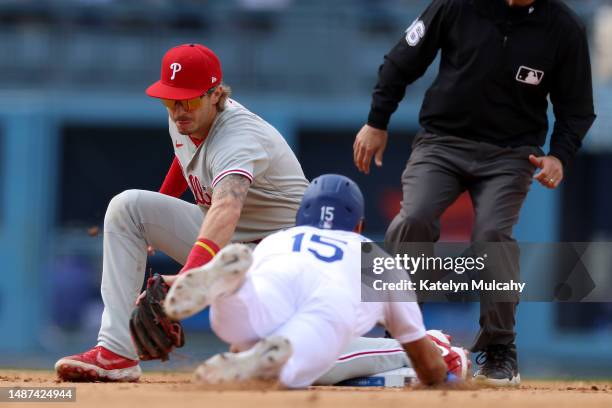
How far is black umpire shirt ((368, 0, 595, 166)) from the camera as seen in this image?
5.51 metres

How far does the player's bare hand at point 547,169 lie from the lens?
5.50 m

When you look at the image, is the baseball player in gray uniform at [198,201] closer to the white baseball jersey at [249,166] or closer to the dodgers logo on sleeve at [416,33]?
the white baseball jersey at [249,166]

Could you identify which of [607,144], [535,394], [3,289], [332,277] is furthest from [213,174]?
[607,144]

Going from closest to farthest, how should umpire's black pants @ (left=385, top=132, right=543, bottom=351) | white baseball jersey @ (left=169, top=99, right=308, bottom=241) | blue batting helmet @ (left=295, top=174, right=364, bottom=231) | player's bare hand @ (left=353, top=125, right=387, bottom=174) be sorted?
blue batting helmet @ (left=295, top=174, right=364, bottom=231) → white baseball jersey @ (left=169, top=99, right=308, bottom=241) → umpire's black pants @ (left=385, top=132, right=543, bottom=351) → player's bare hand @ (left=353, top=125, right=387, bottom=174)

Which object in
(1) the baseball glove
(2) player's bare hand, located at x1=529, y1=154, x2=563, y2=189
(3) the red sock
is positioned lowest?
(1) the baseball glove

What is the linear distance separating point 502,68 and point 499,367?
1416 millimetres

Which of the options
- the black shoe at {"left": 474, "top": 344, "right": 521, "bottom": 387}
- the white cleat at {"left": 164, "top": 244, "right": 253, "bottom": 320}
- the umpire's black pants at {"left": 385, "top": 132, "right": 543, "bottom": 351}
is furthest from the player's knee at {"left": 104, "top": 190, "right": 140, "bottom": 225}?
the black shoe at {"left": 474, "top": 344, "right": 521, "bottom": 387}

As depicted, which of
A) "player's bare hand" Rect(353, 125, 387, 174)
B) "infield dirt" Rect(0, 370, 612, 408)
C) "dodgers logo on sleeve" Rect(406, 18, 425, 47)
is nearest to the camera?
"infield dirt" Rect(0, 370, 612, 408)

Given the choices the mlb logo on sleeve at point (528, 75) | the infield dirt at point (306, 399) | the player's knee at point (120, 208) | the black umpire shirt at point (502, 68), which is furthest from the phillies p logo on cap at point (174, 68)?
the mlb logo on sleeve at point (528, 75)

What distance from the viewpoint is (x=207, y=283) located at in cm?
399

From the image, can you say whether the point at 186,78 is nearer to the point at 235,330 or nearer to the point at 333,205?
the point at 333,205

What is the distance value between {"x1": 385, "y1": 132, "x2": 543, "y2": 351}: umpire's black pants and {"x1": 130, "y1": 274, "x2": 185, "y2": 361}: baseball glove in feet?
3.74

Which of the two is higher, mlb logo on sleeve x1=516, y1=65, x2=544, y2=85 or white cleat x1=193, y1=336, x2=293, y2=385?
mlb logo on sleeve x1=516, y1=65, x2=544, y2=85

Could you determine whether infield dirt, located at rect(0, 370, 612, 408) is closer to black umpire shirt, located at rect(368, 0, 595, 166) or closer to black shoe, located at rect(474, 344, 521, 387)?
black shoe, located at rect(474, 344, 521, 387)
